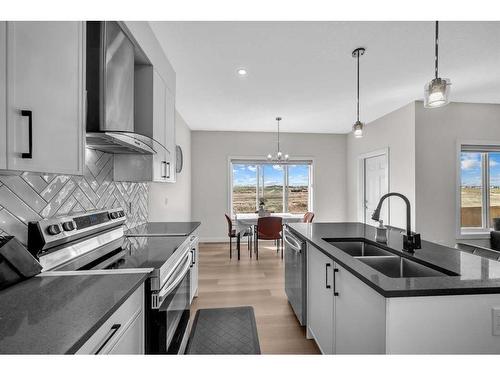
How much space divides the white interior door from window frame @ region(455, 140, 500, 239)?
3.21ft

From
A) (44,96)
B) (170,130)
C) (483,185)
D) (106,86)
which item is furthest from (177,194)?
(483,185)

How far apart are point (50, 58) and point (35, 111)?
0.80ft

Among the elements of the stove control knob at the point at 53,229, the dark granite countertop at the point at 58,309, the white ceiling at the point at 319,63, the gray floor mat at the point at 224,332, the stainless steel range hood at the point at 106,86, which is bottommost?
the gray floor mat at the point at 224,332

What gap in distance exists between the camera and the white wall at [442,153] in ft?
12.5

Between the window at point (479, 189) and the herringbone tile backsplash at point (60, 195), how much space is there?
16.3 ft

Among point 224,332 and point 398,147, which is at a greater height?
point 398,147

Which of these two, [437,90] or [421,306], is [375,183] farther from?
[421,306]

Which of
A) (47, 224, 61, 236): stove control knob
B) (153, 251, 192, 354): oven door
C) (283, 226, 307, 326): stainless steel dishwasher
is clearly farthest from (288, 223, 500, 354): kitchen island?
(47, 224, 61, 236): stove control knob

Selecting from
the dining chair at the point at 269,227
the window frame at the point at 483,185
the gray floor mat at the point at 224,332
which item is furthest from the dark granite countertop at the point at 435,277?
the window frame at the point at 483,185

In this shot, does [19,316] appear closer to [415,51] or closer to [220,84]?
[220,84]

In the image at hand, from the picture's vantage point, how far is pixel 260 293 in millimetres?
2951

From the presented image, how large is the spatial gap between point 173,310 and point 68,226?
76cm

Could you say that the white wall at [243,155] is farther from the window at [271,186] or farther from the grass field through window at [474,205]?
the grass field through window at [474,205]

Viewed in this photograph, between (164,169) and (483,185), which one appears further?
(483,185)
